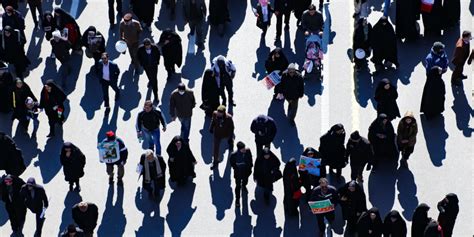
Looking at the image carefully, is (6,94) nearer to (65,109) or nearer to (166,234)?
(65,109)

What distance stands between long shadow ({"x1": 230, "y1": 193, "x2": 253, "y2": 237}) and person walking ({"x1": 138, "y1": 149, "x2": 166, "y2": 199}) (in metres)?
1.60

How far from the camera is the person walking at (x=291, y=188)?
87.5ft

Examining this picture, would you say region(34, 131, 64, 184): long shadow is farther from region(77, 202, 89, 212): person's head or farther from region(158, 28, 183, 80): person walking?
region(158, 28, 183, 80): person walking

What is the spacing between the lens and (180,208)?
27797mm

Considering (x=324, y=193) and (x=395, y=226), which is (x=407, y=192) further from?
(x=324, y=193)

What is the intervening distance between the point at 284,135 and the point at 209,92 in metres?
1.81

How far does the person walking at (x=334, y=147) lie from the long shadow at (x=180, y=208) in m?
2.74

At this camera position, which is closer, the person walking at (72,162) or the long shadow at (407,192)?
the person walking at (72,162)

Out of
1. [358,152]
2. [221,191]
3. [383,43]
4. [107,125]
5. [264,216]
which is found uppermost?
[383,43]

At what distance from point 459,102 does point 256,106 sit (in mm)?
4367

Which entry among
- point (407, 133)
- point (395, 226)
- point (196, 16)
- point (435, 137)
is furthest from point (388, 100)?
point (196, 16)

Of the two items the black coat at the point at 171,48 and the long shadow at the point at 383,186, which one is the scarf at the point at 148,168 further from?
the black coat at the point at 171,48

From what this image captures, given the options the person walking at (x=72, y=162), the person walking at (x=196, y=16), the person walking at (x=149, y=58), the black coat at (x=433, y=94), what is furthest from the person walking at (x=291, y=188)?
the person walking at (x=196, y=16)

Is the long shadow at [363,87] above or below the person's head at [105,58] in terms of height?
below
